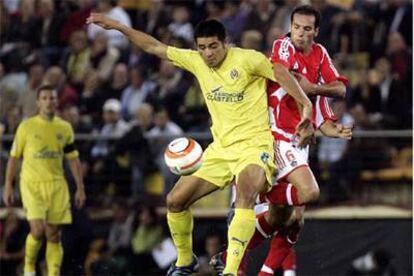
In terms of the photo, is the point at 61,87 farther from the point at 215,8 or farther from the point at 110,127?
the point at 215,8

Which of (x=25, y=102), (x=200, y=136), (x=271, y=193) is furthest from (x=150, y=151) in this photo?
(x=271, y=193)

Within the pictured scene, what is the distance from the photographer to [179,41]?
2272cm

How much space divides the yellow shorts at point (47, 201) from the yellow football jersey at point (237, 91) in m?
4.77

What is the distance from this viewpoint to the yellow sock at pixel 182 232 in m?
14.9

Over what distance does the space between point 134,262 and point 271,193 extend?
20.6 feet

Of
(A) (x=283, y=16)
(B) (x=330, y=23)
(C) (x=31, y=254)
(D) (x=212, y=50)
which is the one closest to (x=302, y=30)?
(D) (x=212, y=50)

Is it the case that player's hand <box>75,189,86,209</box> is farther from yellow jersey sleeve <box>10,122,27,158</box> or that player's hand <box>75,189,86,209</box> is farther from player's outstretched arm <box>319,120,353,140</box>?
player's outstretched arm <box>319,120,353,140</box>

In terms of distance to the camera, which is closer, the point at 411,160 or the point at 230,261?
the point at 230,261

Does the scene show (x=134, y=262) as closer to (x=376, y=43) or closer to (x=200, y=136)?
(x=200, y=136)

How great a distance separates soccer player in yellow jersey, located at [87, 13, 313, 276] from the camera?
576 inches

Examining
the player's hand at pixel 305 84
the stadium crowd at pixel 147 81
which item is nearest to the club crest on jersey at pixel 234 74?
the player's hand at pixel 305 84

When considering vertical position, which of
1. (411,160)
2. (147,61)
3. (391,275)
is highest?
(147,61)

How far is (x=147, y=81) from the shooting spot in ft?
75.7

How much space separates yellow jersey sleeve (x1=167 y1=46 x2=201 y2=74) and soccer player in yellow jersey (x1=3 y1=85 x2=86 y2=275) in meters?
4.17
